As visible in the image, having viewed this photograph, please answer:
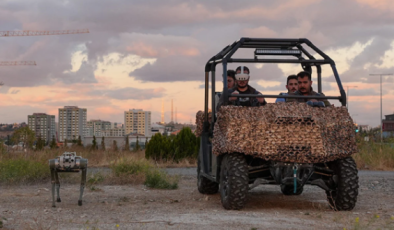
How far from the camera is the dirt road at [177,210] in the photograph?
25.0 ft

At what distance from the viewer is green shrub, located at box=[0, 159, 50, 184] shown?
14.3 m

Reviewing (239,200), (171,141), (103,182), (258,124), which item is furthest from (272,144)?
(171,141)

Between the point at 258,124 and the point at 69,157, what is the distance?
10.9ft

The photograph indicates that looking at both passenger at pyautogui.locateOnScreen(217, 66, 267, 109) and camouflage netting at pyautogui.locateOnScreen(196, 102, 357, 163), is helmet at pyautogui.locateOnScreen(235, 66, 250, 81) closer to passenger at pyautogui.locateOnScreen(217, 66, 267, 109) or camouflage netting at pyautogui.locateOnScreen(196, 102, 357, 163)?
passenger at pyautogui.locateOnScreen(217, 66, 267, 109)

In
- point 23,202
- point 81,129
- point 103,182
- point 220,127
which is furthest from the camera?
point 81,129

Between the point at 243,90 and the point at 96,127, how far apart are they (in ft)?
552

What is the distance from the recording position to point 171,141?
79.9ft

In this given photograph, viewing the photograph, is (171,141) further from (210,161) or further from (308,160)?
(308,160)

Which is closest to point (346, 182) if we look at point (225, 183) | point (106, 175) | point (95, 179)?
point (225, 183)

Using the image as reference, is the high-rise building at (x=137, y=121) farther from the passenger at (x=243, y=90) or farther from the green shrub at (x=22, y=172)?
the passenger at (x=243, y=90)

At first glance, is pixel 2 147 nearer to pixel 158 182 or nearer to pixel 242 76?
pixel 158 182

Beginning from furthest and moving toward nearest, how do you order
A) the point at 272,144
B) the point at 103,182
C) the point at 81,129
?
the point at 81,129
the point at 103,182
the point at 272,144

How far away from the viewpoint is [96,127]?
17525 cm

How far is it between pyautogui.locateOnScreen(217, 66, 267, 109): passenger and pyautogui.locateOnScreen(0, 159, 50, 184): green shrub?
683cm
